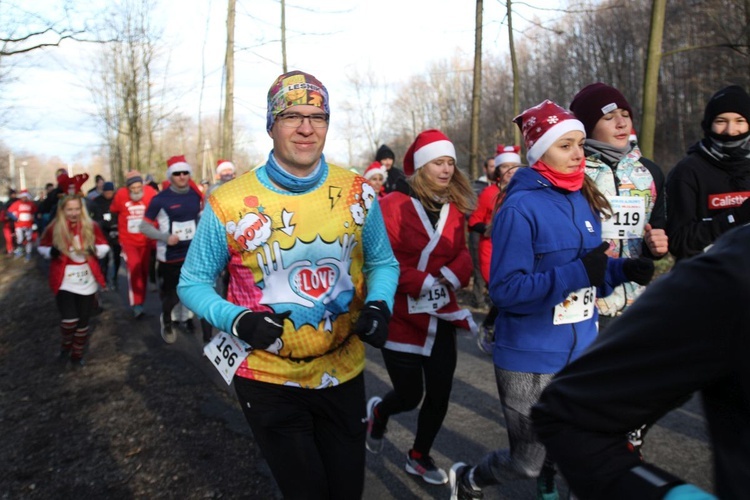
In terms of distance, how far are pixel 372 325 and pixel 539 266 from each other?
2.75ft

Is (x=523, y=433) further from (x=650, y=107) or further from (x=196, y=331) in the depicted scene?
(x=650, y=107)

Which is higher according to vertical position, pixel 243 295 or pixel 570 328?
pixel 243 295

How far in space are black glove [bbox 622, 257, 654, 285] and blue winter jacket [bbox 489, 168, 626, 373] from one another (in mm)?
48

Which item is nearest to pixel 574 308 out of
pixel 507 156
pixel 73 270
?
pixel 507 156

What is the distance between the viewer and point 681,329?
3.24ft

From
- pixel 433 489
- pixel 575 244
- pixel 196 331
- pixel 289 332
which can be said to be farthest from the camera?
pixel 196 331

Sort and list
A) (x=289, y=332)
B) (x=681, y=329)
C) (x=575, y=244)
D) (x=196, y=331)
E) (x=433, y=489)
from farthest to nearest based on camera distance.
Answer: (x=196, y=331), (x=433, y=489), (x=575, y=244), (x=289, y=332), (x=681, y=329)

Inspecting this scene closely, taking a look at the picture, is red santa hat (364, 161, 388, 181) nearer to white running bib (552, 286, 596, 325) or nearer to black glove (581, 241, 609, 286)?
white running bib (552, 286, 596, 325)

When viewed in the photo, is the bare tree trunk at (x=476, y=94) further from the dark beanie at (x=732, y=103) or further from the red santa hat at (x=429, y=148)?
the dark beanie at (x=732, y=103)

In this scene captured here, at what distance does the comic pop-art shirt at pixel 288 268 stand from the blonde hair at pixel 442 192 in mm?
1293

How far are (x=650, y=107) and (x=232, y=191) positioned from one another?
7.60 metres

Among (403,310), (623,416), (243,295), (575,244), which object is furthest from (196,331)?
(623,416)

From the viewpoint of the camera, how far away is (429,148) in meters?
4.12

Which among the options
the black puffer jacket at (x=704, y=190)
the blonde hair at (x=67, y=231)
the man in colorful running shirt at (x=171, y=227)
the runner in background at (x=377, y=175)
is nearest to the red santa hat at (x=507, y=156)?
the runner in background at (x=377, y=175)
